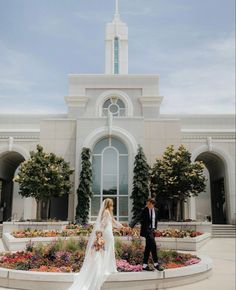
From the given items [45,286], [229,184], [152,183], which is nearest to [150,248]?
[45,286]

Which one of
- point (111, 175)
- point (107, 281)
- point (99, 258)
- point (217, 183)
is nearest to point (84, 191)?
point (111, 175)

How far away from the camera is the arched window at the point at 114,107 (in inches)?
1170

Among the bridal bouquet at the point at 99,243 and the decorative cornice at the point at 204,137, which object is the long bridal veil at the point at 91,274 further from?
the decorative cornice at the point at 204,137

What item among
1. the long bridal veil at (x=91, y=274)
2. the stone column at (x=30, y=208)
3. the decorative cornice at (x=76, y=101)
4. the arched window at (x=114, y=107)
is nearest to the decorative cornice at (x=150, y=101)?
the arched window at (x=114, y=107)

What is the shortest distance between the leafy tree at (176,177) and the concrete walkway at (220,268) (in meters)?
5.42

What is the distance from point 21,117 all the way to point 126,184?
41.9 feet

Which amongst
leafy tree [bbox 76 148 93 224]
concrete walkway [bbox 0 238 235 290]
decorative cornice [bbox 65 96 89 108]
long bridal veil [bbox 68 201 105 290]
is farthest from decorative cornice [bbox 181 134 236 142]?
long bridal veil [bbox 68 201 105 290]

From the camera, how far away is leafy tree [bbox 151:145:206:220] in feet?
70.1

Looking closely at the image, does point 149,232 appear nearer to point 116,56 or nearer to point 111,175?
point 111,175

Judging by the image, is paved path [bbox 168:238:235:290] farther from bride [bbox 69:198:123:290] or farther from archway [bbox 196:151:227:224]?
archway [bbox 196:151:227:224]

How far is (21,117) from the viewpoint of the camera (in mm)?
29766

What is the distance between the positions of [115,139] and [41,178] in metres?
6.66

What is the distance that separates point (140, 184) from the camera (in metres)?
22.3

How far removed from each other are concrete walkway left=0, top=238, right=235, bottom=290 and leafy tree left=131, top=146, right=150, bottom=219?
21.2ft
